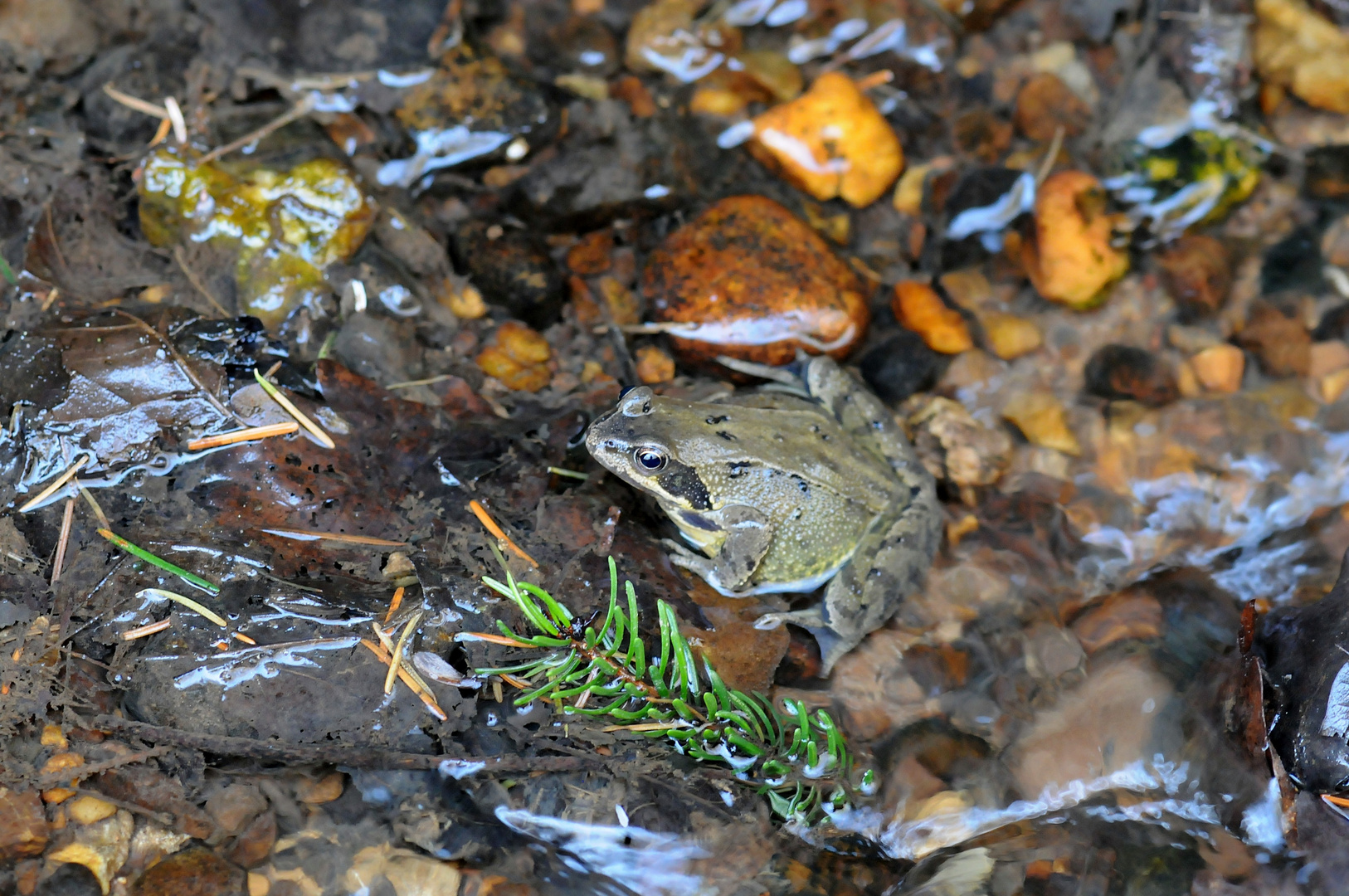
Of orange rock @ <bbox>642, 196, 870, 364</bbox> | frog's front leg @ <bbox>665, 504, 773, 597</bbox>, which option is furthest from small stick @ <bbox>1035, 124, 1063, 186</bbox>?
frog's front leg @ <bbox>665, 504, 773, 597</bbox>

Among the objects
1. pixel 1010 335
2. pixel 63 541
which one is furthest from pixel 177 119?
pixel 1010 335

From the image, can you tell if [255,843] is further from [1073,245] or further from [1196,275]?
[1196,275]

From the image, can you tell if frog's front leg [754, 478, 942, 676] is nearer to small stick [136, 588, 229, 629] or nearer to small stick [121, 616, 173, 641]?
small stick [136, 588, 229, 629]

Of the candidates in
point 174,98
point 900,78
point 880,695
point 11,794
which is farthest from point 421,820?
point 900,78

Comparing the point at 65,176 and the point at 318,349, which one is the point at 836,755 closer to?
the point at 318,349

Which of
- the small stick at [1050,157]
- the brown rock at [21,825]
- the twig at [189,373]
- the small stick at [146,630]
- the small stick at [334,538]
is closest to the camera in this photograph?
the brown rock at [21,825]

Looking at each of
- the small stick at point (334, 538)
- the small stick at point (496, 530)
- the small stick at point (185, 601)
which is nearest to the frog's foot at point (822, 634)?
the small stick at point (496, 530)

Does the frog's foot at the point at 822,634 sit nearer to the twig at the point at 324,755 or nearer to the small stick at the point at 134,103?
the twig at the point at 324,755
